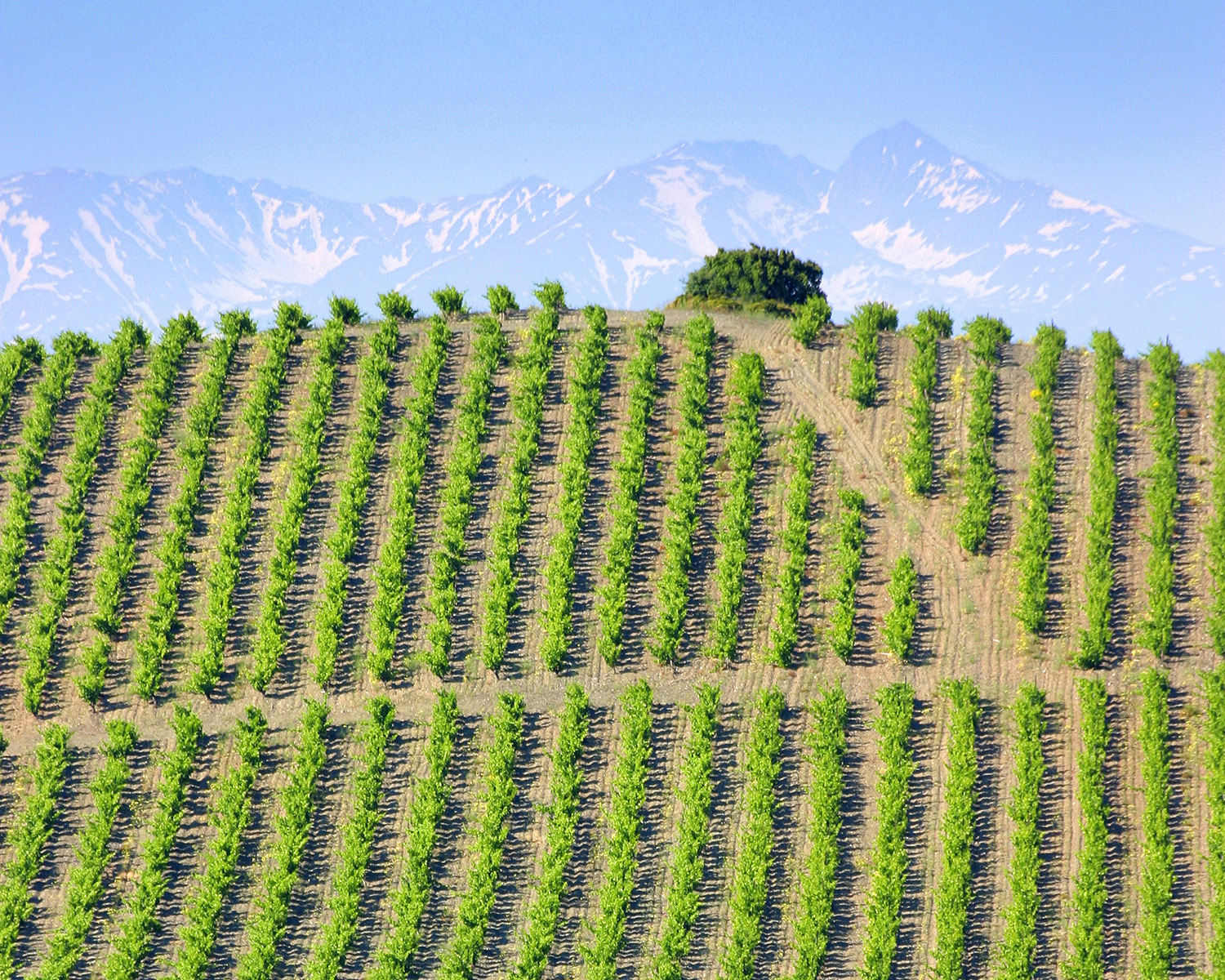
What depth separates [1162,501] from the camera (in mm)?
26234

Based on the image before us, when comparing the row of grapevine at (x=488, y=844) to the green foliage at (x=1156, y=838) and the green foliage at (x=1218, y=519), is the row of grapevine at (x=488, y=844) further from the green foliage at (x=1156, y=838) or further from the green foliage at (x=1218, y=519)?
the green foliage at (x=1218, y=519)

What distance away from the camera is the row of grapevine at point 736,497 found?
24.9 meters

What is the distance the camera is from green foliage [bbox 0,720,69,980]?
72.1 ft

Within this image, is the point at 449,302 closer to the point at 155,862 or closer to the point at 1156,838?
the point at 155,862

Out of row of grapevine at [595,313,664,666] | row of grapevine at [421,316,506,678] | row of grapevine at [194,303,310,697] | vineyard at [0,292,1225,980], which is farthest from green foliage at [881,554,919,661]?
row of grapevine at [194,303,310,697]

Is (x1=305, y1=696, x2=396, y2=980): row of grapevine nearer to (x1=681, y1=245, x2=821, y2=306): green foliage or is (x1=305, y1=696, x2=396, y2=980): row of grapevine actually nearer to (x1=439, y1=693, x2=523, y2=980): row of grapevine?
(x1=439, y1=693, x2=523, y2=980): row of grapevine

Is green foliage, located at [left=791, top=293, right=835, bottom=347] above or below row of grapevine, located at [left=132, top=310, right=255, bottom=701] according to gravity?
above

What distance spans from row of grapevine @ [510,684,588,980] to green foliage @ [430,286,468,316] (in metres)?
13.2

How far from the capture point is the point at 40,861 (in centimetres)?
2273

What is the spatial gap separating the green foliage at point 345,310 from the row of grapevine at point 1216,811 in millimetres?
25965

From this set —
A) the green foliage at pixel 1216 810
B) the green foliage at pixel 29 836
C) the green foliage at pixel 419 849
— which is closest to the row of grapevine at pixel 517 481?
the green foliage at pixel 419 849

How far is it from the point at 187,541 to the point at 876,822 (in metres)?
19.3

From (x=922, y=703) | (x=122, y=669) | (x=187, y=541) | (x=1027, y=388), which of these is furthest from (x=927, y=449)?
(x=122, y=669)

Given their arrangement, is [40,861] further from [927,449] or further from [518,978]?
[927,449]
